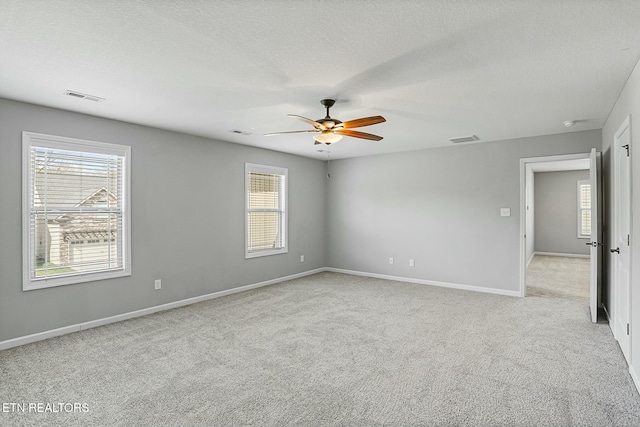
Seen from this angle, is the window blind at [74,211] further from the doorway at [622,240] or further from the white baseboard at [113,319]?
the doorway at [622,240]

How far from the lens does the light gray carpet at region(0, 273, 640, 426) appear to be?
2.27m

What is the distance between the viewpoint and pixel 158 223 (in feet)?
15.1

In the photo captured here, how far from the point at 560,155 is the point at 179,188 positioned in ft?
17.7

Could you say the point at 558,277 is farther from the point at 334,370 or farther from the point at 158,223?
the point at 158,223

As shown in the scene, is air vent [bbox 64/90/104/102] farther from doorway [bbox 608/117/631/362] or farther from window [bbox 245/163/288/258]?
doorway [bbox 608/117/631/362]

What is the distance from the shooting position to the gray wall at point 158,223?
3.43 meters

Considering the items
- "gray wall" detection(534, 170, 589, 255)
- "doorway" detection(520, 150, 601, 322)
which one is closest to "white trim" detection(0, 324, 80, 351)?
"doorway" detection(520, 150, 601, 322)

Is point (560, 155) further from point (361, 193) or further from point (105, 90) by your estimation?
point (105, 90)

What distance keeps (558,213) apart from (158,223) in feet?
33.1

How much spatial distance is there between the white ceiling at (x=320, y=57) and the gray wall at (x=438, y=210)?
4.85ft

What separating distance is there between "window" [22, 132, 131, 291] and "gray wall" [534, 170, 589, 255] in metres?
10.3

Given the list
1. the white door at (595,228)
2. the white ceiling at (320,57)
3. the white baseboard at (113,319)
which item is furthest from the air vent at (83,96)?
the white door at (595,228)

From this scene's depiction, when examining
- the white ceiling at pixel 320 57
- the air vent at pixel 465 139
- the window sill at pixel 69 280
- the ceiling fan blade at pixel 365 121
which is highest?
the air vent at pixel 465 139

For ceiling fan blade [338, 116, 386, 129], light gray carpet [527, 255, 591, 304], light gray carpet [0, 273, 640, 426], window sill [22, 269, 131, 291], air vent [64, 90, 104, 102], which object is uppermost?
air vent [64, 90, 104, 102]
